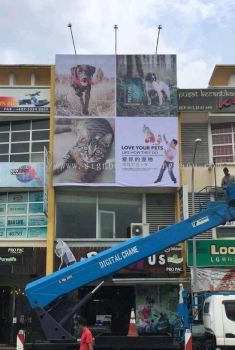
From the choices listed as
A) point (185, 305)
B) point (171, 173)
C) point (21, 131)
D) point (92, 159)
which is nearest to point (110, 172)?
point (92, 159)

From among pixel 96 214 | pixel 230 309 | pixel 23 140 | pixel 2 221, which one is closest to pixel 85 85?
pixel 23 140

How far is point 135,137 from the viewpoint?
2878cm

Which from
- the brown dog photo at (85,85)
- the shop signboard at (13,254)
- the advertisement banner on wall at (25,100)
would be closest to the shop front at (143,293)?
the shop signboard at (13,254)

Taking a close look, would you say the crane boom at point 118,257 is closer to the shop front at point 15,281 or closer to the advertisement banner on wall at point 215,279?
the shop front at point 15,281

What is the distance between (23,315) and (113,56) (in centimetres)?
1423

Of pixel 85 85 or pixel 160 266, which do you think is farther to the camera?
pixel 85 85

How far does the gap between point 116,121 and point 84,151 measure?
2.25 metres

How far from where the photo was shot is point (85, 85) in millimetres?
29453

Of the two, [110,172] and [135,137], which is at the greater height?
[135,137]

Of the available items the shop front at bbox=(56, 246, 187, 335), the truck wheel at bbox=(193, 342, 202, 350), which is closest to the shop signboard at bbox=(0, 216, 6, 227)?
the shop front at bbox=(56, 246, 187, 335)

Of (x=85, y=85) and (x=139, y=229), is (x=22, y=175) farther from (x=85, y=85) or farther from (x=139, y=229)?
(x=139, y=229)

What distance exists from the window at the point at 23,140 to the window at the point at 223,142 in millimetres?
9094

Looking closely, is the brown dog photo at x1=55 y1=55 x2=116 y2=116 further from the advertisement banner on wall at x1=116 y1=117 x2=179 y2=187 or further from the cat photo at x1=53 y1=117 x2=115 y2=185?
the advertisement banner on wall at x1=116 y1=117 x2=179 y2=187

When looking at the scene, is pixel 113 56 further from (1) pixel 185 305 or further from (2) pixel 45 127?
(1) pixel 185 305
